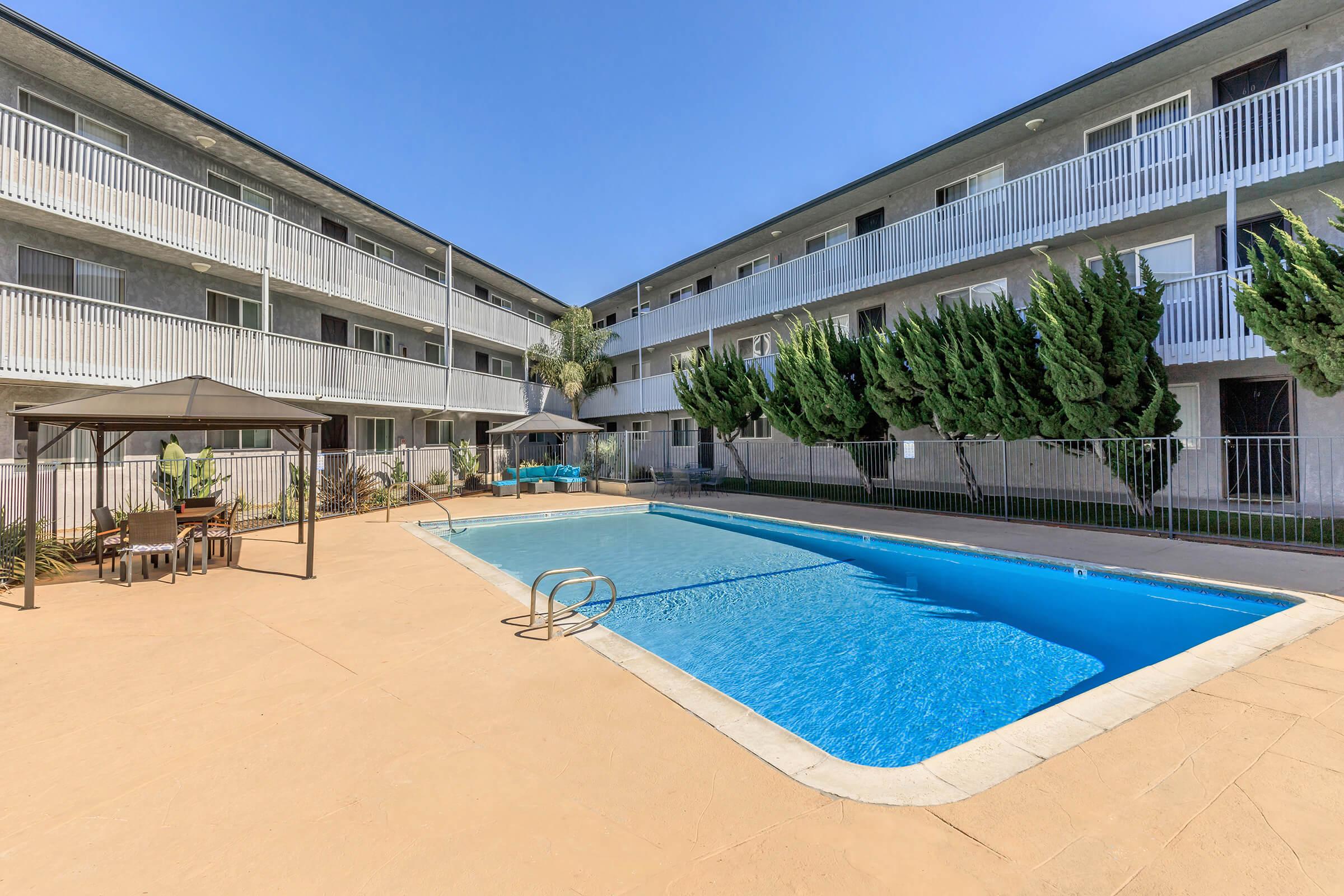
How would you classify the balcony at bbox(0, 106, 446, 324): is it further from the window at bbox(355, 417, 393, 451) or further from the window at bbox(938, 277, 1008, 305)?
the window at bbox(938, 277, 1008, 305)

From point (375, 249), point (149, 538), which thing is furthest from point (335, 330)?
point (149, 538)

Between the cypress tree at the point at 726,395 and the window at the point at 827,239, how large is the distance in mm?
4730

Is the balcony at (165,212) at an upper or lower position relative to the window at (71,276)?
upper

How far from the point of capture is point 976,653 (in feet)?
20.3

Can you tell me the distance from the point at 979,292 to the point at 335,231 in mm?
20212

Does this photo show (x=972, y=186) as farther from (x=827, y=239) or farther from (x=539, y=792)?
(x=539, y=792)

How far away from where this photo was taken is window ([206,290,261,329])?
15.0 m

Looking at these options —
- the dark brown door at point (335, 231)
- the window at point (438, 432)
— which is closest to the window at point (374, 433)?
the window at point (438, 432)

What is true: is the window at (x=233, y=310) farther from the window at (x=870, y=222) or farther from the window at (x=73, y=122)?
the window at (x=870, y=222)

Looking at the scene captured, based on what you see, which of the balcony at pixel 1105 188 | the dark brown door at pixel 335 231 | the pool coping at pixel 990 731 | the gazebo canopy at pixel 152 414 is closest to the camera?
the pool coping at pixel 990 731

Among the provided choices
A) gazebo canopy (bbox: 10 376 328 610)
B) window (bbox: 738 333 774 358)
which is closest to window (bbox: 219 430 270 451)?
gazebo canopy (bbox: 10 376 328 610)

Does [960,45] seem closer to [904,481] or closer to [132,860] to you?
[904,481]

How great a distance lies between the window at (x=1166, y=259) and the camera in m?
12.9

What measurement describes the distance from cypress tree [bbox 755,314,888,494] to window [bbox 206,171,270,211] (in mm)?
15038
